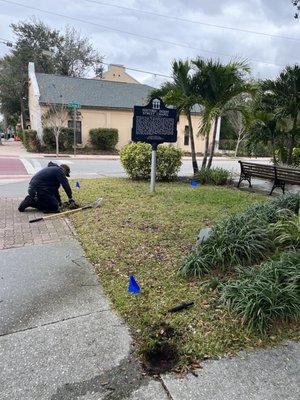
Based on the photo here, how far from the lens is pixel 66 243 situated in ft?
16.9

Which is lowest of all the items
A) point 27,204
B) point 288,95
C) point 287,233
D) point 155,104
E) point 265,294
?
point 27,204

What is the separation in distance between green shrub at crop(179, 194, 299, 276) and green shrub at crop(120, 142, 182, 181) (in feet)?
20.9

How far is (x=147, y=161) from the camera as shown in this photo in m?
10.8

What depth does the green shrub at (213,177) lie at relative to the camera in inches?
418

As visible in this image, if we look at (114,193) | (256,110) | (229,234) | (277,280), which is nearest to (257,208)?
(229,234)

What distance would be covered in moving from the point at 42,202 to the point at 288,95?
8.33 meters

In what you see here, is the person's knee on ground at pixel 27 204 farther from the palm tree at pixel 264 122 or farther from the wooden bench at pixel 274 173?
the palm tree at pixel 264 122

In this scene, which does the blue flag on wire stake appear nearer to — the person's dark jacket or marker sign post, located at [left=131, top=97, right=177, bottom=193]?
the person's dark jacket

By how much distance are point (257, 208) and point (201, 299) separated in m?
2.56

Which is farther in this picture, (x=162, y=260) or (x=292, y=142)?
(x=292, y=142)

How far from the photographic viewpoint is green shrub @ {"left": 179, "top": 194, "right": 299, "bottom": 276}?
3896mm

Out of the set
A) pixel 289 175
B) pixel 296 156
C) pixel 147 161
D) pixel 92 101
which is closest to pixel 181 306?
pixel 289 175

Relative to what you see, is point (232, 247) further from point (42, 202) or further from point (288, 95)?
point (288, 95)

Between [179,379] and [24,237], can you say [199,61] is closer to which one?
[24,237]
